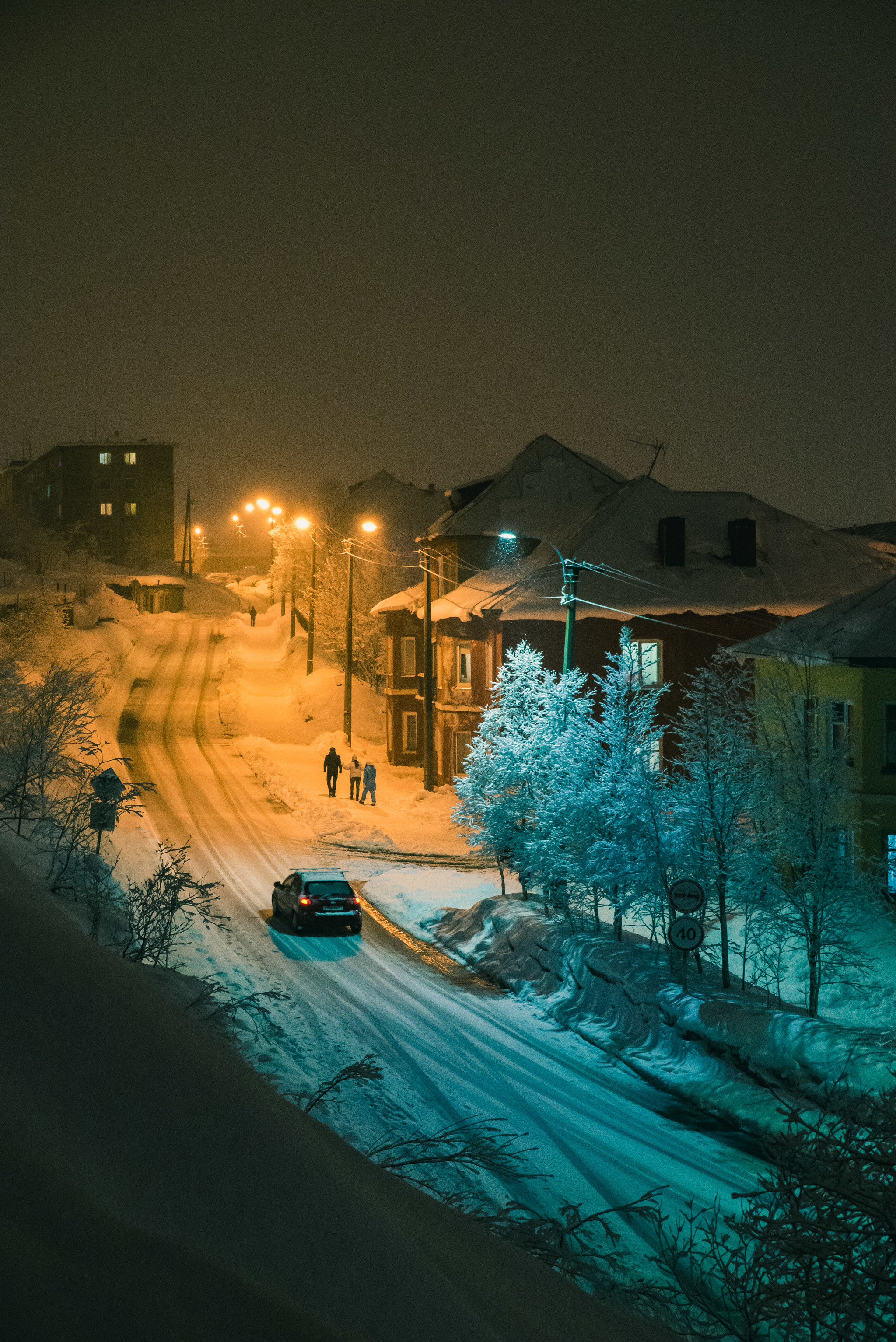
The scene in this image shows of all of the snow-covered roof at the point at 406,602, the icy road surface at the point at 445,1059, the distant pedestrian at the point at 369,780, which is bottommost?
the icy road surface at the point at 445,1059

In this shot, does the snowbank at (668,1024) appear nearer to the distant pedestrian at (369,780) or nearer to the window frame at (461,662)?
the distant pedestrian at (369,780)

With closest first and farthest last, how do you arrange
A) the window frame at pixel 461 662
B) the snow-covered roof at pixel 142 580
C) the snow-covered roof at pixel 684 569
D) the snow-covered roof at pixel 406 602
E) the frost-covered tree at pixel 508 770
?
1. the frost-covered tree at pixel 508 770
2. the snow-covered roof at pixel 684 569
3. the window frame at pixel 461 662
4. the snow-covered roof at pixel 406 602
5. the snow-covered roof at pixel 142 580

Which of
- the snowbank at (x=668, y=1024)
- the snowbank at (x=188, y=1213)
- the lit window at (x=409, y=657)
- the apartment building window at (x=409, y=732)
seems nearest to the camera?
the snowbank at (x=188, y=1213)

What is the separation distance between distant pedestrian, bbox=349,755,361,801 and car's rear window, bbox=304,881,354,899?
1482 centimetres

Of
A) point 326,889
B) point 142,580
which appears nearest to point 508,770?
→ point 326,889

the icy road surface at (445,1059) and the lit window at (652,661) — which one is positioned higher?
the lit window at (652,661)

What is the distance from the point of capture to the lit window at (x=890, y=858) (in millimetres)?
21047

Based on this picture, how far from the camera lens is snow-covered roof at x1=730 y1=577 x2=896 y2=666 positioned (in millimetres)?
22719

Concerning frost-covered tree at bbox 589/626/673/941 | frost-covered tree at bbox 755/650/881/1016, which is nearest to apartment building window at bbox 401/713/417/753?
frost-covered tree at bbox 755/650/881/1016

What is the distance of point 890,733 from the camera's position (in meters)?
23.3

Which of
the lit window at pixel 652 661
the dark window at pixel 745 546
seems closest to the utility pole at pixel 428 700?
the lit window at pixel 652 661

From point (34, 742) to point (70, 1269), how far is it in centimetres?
1822

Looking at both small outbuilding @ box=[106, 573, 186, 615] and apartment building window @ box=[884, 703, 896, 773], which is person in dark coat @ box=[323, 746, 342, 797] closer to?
apartment building window @ box=[884, 703, 896, 773]

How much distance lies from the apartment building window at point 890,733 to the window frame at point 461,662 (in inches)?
754
